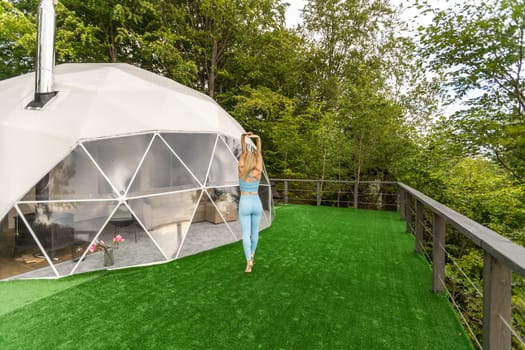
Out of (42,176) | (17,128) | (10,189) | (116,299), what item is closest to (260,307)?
(116,299)

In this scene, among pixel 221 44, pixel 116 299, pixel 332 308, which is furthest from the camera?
pixel 221 44

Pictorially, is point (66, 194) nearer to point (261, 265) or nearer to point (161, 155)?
point (161, 155)

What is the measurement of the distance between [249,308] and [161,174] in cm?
271

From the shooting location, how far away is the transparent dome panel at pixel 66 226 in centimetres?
360

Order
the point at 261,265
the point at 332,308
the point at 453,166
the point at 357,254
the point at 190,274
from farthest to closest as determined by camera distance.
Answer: the point at 453,166, the point at 357,254, the point at 261,265, the point at 190,274, the point at 332,308

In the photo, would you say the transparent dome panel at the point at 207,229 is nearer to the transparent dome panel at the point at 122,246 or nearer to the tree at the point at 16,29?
the transparent dome panel at the point at 122,246

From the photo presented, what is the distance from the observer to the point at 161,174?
4457 mm

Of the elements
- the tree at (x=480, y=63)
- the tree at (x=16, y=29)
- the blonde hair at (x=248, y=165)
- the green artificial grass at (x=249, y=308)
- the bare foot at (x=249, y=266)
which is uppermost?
the tree at (x=16, y=29)

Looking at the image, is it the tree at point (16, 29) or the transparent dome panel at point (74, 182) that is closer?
the transparent dome panel at point (74, 182)

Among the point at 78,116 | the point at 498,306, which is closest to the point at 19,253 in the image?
the point at 78,116

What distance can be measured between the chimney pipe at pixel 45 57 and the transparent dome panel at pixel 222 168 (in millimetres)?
2834

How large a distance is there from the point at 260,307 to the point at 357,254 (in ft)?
7.53

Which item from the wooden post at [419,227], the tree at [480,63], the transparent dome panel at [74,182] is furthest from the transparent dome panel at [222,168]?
the tree at [480,63]

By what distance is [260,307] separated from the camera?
8.85ft
